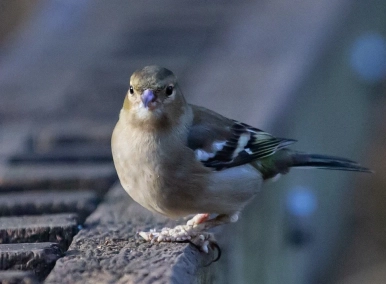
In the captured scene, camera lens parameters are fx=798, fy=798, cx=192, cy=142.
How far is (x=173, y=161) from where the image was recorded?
359 centimetres

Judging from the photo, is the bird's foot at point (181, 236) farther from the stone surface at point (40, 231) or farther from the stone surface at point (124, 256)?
the stone surface at point (40, 231)

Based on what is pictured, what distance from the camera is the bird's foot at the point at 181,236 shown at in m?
3.44

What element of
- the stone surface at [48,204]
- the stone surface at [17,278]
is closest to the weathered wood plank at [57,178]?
the stone surface at [48,204]

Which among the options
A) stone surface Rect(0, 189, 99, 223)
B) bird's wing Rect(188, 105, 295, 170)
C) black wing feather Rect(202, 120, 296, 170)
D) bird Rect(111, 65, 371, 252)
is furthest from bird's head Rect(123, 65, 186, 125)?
stone surface Rect(0, 189, 99, 223)

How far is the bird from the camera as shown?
3.53 metres

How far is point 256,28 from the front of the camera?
7.44 meters

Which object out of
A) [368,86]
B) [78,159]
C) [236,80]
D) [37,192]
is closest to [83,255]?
[37,192]

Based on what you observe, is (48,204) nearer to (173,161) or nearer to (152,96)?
(173,161)

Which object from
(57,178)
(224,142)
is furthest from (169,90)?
(57,178)

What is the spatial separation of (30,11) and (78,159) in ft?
16.6

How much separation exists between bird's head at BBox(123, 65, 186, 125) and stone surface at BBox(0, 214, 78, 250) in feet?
1.88

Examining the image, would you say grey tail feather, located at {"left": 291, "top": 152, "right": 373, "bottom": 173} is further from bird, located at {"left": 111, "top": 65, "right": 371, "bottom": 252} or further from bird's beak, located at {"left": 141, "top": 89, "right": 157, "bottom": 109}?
bird's beak, located at {"left": 141, "top": 89, "right": 157, "bottom": 109}

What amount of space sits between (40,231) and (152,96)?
76cm

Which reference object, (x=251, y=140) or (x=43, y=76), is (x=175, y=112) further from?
(x=43, y=76)
